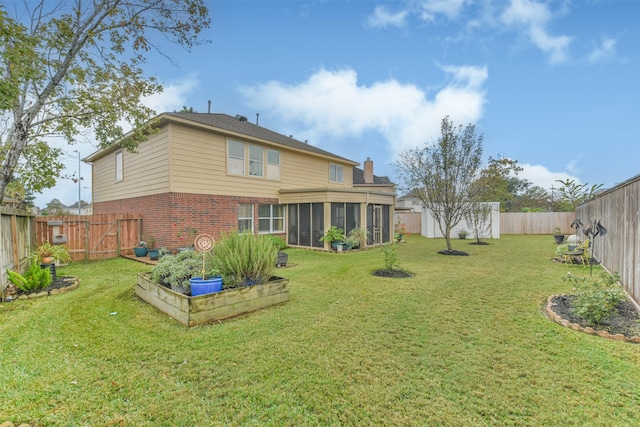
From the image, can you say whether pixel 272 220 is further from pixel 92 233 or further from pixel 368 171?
pixel 368 171

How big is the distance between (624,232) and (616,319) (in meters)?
2.33

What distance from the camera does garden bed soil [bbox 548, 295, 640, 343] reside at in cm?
391

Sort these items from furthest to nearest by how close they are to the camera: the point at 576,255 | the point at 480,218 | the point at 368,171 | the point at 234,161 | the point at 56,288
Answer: the point at 368,171
the point at 480,218
the point at 234,161
the point at 576,255
the point at 56,288

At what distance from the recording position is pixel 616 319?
4.31m

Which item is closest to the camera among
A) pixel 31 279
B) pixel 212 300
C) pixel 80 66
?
pixel 212 300

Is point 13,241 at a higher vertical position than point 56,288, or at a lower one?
higher

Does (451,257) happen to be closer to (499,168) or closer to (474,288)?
(474,288)

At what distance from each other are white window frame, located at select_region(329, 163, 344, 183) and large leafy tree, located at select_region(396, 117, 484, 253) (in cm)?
537

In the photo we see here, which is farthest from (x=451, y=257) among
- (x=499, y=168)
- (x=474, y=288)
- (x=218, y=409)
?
(x=499, y=168)

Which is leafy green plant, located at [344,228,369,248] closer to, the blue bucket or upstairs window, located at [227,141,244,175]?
upstairs window, located at [227,141,244,175]

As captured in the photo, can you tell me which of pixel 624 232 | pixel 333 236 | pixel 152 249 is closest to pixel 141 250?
pixel 152 249

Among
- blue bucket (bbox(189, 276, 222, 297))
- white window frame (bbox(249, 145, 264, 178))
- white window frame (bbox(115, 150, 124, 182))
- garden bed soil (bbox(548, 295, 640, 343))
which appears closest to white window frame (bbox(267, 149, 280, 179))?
white window frame (bbox(249, 145, 264, 178))

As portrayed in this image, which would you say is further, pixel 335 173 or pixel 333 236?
pixel 335 173

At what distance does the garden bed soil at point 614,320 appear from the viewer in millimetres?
3908
